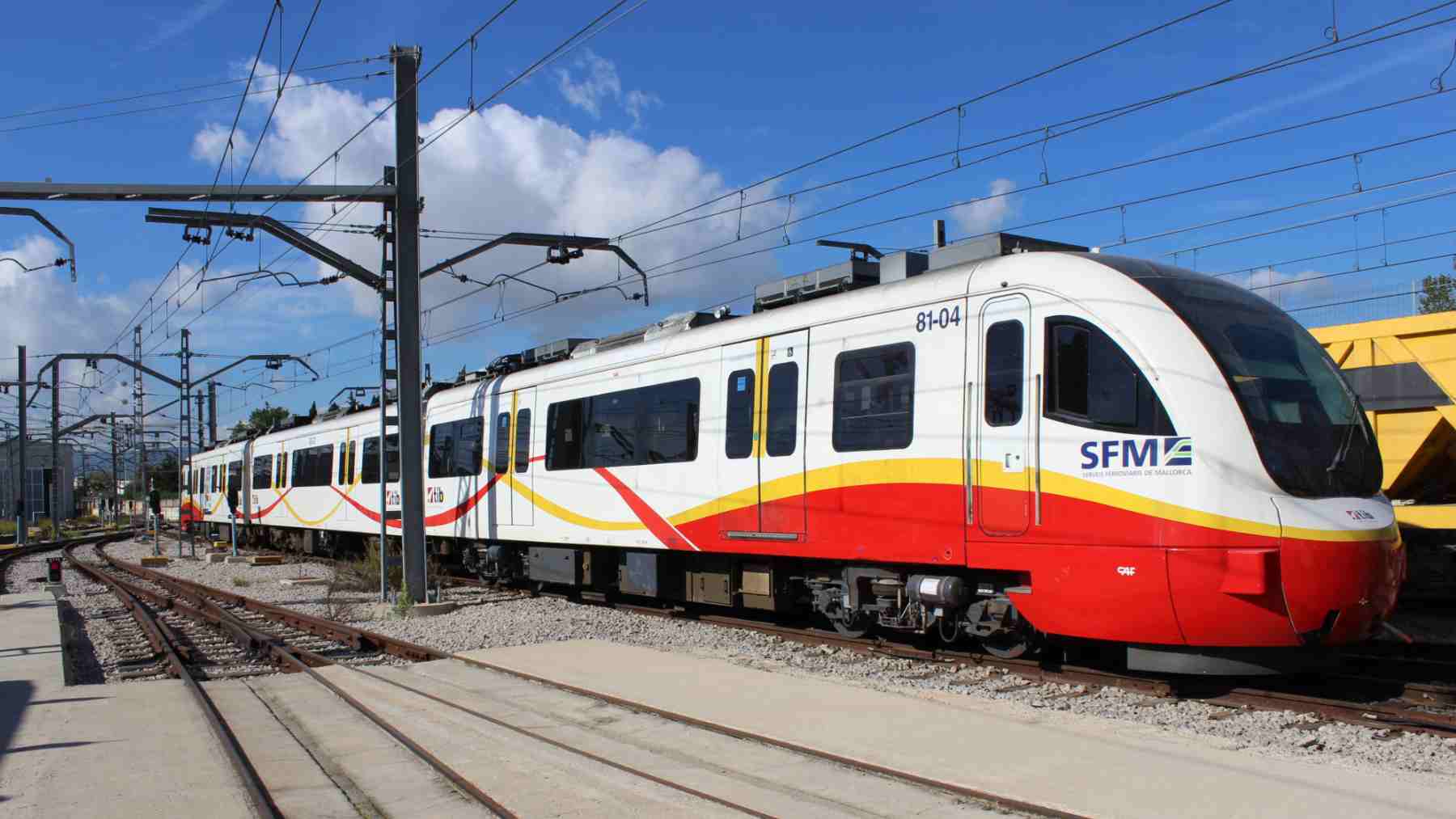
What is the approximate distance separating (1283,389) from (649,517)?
24.0ft

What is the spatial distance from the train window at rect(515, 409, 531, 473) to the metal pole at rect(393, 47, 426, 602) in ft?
4.61

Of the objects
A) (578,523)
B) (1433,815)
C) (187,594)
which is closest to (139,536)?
(187,594)

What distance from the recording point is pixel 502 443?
56.0 feet

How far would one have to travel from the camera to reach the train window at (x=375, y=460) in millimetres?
21422

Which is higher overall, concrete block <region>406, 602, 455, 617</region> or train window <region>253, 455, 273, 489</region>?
train window <region>253, 455, 273, 489</region>

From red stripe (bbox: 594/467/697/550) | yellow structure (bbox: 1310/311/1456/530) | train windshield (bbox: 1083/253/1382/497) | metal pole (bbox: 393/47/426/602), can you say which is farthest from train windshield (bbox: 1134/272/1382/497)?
metal pole (bbox: 393/47/426/602)

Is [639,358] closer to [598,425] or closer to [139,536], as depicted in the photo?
[598,425]

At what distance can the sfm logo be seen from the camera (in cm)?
755

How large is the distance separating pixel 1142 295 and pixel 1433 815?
3996 millimetres

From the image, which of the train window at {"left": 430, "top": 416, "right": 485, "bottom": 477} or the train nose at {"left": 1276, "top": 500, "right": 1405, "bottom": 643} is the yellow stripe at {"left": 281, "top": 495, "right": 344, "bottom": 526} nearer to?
the train window at {"left": 430, "top": 416, "right": 485, "bottom": 477}

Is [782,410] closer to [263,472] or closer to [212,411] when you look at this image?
[263,472]

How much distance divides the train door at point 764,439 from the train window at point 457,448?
726 cm

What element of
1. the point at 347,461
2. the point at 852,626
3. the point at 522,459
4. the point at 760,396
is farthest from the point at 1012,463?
the point at 347,461

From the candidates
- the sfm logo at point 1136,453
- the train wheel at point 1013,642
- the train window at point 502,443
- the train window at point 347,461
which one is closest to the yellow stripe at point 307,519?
the train window at point 347,461
